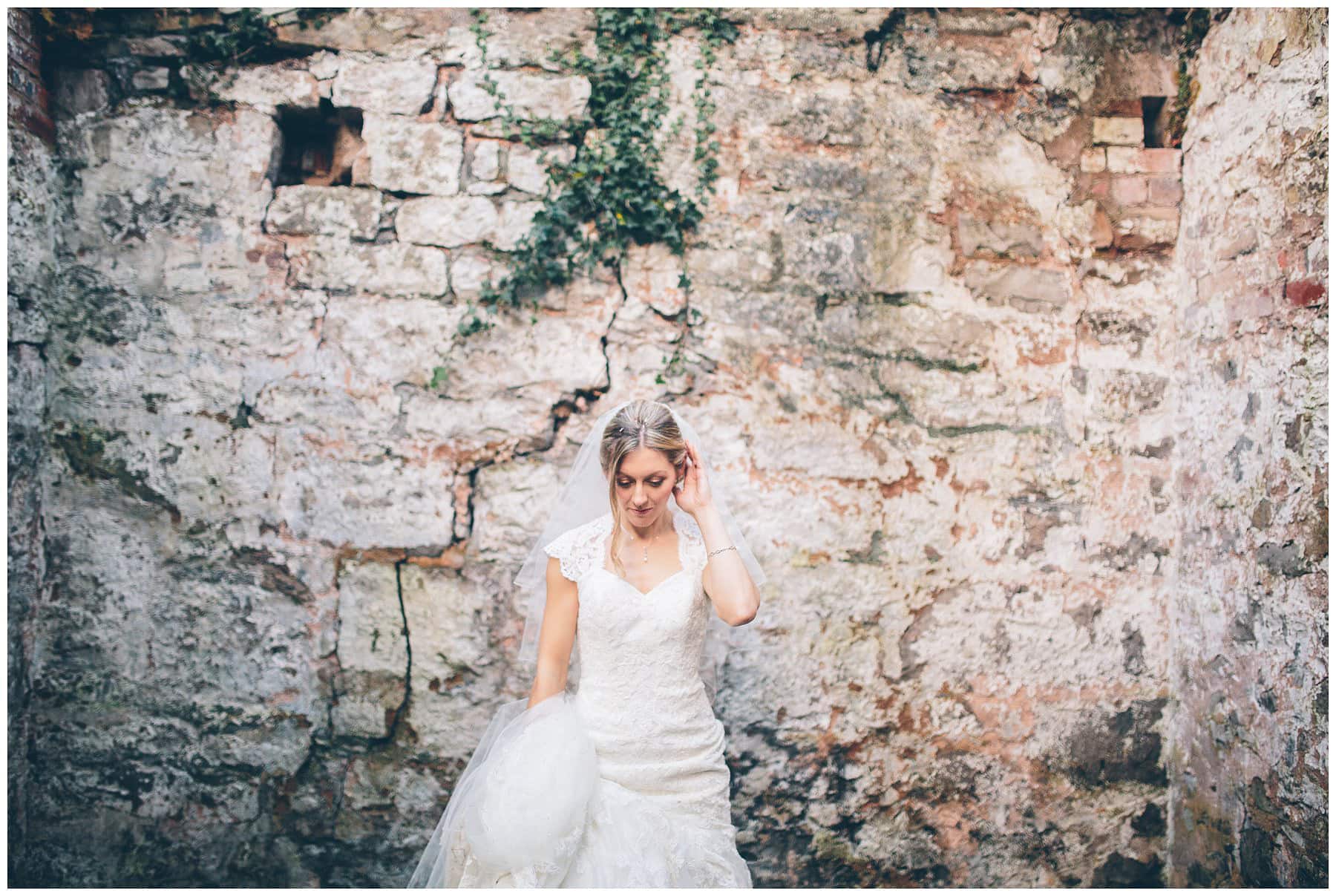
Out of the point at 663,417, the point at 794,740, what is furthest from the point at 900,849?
the point at 663,417

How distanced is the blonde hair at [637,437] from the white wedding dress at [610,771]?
0.16 m

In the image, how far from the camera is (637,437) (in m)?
1.98

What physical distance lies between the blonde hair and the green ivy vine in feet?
2.66

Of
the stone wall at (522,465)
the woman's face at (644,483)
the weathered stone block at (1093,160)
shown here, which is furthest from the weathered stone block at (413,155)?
the weathered stone block at (1093,160)

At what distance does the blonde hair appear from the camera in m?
1.98

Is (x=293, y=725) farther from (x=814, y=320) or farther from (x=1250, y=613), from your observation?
(x=1250, y=613)

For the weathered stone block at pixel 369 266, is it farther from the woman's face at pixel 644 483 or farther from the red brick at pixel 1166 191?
the red brick at pixel 1166 191

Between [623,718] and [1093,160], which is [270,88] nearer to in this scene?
[623,718]

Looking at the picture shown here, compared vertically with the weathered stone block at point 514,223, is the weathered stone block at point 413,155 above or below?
above

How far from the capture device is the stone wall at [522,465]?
2.66m

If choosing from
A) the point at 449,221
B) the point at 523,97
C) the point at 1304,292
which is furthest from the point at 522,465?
the point at 1304,292

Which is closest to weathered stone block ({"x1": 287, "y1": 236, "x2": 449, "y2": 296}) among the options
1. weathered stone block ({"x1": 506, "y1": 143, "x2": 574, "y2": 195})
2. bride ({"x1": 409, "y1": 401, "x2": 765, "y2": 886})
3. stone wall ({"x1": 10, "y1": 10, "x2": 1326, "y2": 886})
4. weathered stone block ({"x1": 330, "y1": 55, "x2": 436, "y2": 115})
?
stone wall ({"x1": 10, "y1": 10, "x2": 1326, "y2": 886})

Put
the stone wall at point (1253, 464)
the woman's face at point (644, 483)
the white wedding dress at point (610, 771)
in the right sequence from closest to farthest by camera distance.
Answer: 1. the white wedding dress at point (610, 771)
2. the woman's face at point (644, 483)
3. the stone wall at point (1253, 464)

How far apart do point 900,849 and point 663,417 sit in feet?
6.14
